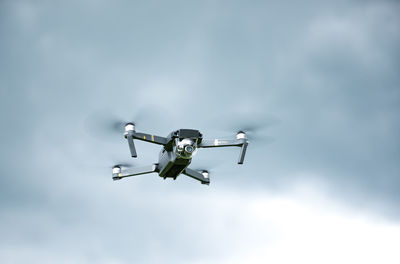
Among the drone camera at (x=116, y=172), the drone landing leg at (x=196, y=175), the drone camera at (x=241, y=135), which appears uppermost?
the drone camera at (x=241, y=135)

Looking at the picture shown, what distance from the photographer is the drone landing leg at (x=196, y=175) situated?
24.6 m

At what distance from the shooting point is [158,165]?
23.5 meters

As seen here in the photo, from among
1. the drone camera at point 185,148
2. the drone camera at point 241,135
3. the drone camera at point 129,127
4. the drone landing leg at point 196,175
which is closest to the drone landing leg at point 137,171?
the drone landing leg at point 196,175

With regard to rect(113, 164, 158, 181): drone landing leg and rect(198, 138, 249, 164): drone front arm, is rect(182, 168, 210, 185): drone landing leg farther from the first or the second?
Result: rect(198, 138, 249, 164): drone front arm

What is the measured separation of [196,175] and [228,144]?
138 inches

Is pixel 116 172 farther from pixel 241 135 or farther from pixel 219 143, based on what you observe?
pixel 241 135

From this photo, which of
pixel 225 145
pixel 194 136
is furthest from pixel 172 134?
pixel 225 145

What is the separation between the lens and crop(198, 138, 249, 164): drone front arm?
72.0 feet

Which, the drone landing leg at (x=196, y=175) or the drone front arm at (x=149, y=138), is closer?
the drone front arm at (x=149, y=138)

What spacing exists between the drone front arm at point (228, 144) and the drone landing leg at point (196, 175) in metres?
2.69

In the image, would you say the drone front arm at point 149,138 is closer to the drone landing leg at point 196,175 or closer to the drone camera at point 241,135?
the drone landing leg at point 196,175

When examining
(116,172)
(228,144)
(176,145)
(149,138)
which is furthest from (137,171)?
(228,144)

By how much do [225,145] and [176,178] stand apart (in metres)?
2.71

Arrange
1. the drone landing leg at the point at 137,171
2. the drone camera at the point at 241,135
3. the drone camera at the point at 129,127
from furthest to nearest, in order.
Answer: the drone landing leg at the point at 137,171
the drone camera at the point at 241,135
the drone camera at the point at 129,127
